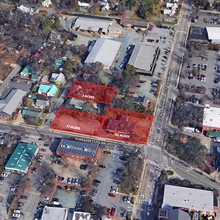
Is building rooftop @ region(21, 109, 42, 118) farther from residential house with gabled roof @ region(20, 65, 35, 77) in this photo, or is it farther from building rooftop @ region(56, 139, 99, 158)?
residential house with gabled roof @ region(20, 65, 35, 77)

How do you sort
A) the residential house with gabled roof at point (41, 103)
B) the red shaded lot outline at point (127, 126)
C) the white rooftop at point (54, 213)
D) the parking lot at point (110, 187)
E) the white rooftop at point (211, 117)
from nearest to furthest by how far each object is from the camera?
the white rooftop at point (54, 213) < the parking lot at point (110, 187) < the red shaded lot outline at point (127, 126) < the white rooftop at point (211, 117) < the residential house with gabled roof at point (41, 103)

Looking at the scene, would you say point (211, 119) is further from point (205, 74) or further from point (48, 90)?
point (48, 90)

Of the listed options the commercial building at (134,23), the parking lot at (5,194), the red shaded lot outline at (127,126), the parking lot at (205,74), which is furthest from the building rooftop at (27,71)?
the parking lot at (205,74)

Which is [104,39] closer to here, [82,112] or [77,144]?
[82,112]

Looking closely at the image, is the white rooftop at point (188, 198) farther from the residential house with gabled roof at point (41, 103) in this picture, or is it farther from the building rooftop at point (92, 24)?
the building rooftop at point (92, 24)

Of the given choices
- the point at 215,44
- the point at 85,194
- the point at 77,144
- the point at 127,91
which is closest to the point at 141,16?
the point at 215,44

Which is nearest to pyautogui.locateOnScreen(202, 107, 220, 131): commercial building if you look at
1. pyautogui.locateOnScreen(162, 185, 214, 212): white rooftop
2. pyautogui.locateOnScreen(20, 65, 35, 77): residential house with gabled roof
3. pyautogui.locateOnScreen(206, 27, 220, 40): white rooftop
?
pyautogui.locateOnScreen(162, 185, 214, 212): white rooftop
